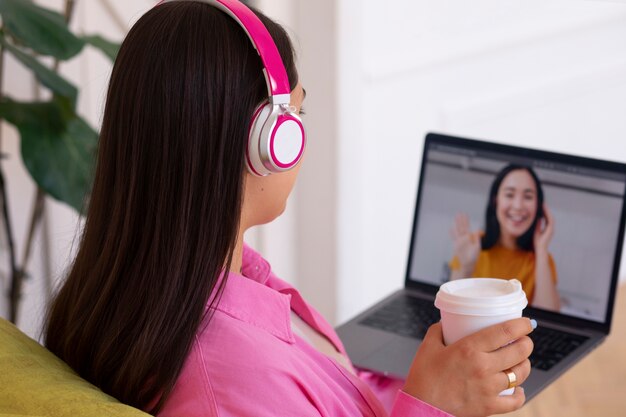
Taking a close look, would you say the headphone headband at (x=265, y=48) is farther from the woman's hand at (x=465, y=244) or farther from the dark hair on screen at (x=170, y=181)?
the woman's hand at (x=465, y=244)

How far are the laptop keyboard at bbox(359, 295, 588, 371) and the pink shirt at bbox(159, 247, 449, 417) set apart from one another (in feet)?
1.33

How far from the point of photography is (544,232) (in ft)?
4.67

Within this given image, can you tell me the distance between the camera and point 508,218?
145cm

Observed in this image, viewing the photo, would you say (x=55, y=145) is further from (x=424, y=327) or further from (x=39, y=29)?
(x=424, y=327)

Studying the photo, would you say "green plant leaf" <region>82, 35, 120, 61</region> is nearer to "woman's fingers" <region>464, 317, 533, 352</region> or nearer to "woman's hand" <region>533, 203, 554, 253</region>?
"woman's hand" <region>533, 203, 554, 253</region>

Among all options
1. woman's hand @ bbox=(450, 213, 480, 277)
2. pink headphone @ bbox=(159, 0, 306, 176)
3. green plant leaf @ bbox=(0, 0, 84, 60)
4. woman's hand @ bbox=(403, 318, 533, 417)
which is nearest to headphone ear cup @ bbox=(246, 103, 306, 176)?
pink headphone @ bbox=(159, 0, 306, 176)

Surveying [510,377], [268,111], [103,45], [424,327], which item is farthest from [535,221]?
[103,45]

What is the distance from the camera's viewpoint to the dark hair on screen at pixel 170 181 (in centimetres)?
94

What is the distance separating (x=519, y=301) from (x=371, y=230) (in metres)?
1.73

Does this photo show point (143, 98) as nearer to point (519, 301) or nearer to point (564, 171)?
point (519, 301)

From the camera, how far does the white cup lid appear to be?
0.93 metres

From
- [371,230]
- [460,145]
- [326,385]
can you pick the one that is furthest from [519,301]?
[371,230]

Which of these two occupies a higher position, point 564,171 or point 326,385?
point 564,171

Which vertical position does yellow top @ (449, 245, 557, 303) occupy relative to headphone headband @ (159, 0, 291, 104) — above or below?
below
